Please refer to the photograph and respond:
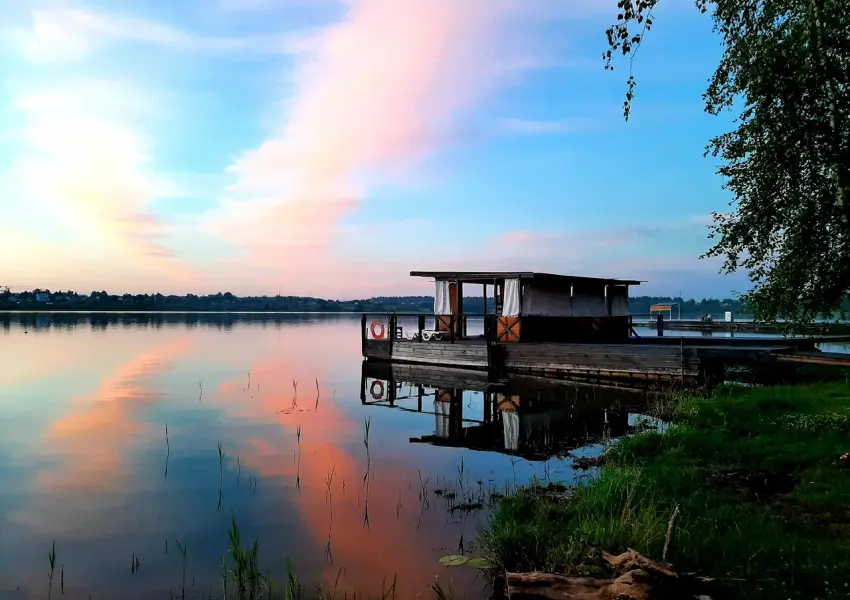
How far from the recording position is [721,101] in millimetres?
12242

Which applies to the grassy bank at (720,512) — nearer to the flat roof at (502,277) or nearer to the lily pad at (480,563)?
the lily pad at (480,563)

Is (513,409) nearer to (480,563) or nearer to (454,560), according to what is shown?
(454,560)

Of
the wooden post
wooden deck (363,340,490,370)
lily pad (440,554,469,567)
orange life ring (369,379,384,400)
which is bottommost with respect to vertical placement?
orange life ring (369,379,384,400)

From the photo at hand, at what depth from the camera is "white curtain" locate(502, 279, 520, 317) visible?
76.4 ft

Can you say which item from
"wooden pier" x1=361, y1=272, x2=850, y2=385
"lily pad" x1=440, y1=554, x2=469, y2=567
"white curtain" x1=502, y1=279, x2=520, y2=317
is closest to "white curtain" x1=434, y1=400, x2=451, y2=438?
"wooden pier" x1=361, y1=272, x2=850, y2=385

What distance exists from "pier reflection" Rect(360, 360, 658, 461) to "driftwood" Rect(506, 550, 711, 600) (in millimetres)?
5989

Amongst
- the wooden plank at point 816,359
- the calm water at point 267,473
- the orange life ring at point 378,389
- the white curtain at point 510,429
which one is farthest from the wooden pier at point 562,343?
the white curtain at point 510,429

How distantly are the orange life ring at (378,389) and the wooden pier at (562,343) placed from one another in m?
3.28

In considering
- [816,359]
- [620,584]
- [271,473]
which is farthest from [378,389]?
[620,584]

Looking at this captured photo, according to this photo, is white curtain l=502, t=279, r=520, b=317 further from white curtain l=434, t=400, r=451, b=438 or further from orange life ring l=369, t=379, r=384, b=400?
white curtain l=434, t=400, r=451, b=438

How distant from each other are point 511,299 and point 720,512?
699 inches

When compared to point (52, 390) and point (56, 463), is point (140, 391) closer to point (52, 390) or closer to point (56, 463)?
point (52, 390)

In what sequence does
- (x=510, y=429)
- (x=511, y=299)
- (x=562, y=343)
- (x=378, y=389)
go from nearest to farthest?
(x=510, y=429) < (x=378, y=389) < (x=562, y=343) < (x=511, y=299)

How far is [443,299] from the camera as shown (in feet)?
85.6
